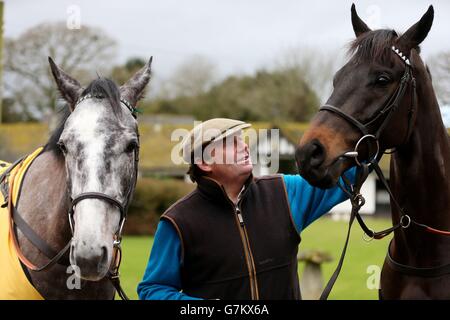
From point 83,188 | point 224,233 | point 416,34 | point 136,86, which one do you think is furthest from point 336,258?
point 83,188

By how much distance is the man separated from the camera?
3.39 meters

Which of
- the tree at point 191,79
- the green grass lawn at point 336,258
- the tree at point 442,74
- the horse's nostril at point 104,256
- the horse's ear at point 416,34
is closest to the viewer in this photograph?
the horse's nostril at point 104,256

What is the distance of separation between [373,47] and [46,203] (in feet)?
7.18

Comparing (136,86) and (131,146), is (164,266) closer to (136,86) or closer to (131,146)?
(131,146)

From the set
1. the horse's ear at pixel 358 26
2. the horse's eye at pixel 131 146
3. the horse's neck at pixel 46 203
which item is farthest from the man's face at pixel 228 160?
the horse's ear at pixel 358 26

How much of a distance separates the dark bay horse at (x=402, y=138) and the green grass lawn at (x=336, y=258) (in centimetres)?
627

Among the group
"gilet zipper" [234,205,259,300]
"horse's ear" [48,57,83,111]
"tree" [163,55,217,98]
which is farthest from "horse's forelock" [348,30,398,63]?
"tree" [163,55,217,98]

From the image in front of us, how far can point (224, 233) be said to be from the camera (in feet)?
11.2

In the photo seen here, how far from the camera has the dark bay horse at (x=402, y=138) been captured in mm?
3424

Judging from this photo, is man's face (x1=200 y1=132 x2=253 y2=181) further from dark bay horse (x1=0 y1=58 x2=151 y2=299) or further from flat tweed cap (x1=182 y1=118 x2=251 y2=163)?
dark bay horse (x1=0 y1=58 x2=151 y2=299)

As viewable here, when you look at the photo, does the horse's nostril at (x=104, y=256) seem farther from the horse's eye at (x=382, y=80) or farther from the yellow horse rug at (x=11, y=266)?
the horse's eye at (x=382, y=80)

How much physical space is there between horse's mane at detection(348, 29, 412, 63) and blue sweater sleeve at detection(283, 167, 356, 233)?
674 mm

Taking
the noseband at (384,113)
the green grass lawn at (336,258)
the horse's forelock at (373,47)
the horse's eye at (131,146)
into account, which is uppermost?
the horse's forelock at (373,47)

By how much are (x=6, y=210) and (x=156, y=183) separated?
740 inches
